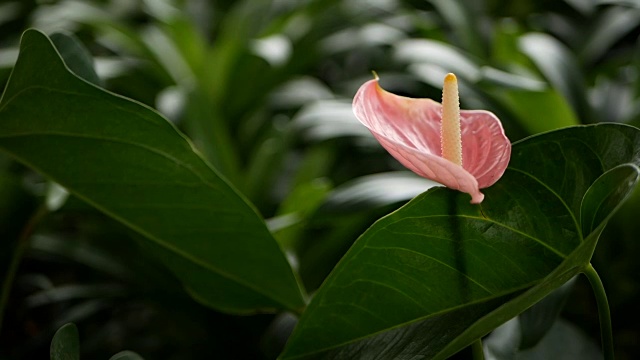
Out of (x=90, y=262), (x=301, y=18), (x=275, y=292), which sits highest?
(x=301, y=18)

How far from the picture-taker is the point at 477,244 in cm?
30

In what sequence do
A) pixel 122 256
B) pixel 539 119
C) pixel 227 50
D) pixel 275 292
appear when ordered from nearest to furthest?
pixel 275 292, pixel 539 119, pixel 122 256, pixel 227 50

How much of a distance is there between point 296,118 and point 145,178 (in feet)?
1.18

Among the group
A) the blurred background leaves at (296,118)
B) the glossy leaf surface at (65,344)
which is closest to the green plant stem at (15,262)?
the blurred background leaves at (296,118)

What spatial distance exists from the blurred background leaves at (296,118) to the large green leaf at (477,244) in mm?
188

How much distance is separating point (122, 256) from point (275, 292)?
0.36 m

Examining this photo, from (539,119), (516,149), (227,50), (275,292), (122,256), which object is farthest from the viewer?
(227,50)

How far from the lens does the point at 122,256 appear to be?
0.73 metres

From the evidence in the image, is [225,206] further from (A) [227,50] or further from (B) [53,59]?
(A) [227,50]

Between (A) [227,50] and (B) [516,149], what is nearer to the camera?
(B) [516,149]

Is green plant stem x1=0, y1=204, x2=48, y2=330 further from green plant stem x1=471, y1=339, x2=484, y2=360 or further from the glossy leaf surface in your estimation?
green plant stem x1=471, y1=339, x2=484, y2=360

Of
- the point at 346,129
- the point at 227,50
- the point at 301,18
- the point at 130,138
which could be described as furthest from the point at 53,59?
the point at 301,18

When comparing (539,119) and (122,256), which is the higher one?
(539,119)

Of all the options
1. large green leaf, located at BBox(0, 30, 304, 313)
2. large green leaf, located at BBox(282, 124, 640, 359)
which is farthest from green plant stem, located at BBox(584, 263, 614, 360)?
large green leaf, located at BBox(0, 30, 304, 313)
